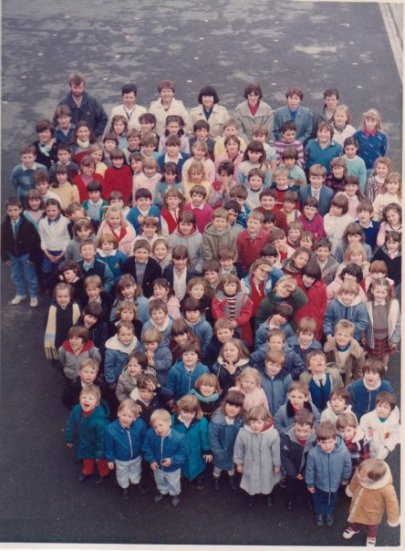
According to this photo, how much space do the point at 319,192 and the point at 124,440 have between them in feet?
12.7

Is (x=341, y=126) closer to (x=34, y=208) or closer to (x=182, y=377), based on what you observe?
(x=34, y=208)

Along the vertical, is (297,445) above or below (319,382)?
below

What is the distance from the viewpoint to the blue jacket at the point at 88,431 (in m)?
7.24

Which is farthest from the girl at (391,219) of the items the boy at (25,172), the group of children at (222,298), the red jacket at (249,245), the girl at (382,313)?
the boy at (25,172)

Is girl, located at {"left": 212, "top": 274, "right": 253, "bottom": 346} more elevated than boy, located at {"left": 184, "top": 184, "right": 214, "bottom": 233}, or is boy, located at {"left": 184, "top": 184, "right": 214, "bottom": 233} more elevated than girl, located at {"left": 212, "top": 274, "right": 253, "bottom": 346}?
boy, located at {"left": 184, "top": 184, "right": 214, "bottom": 233}

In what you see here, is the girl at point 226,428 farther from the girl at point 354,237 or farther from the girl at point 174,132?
the girl at point 174,132

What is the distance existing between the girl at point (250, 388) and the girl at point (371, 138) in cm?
433

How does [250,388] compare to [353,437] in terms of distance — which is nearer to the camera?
[353,437]

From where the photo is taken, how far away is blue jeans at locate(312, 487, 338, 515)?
7016mm

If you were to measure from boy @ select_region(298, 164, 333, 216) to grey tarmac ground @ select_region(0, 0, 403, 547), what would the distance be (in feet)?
6.43

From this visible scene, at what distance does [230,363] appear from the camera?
297 inches

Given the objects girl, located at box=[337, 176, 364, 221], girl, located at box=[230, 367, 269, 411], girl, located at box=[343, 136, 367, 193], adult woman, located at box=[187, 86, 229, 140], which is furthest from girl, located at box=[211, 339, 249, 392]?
adult woman, located at box=[187, 86, 229, 140]

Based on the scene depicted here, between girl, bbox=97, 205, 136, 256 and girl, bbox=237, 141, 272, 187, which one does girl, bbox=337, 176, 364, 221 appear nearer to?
girl, bbox=237, 141, 272, 187

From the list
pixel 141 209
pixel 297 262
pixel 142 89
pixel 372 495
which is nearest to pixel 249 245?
pixel 297 262
